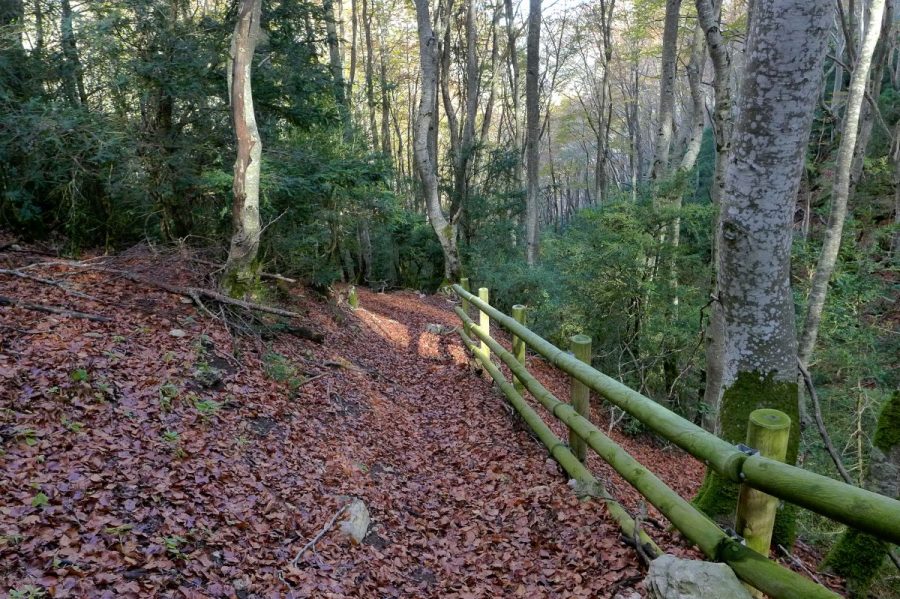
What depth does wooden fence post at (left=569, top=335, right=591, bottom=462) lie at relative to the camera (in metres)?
3.93

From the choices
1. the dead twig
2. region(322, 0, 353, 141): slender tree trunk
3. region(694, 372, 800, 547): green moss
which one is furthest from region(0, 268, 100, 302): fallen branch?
the dead twig

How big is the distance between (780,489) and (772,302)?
6.27 ft

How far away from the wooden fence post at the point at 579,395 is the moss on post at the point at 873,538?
1728 millimetres

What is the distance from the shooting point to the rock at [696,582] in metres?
2.14

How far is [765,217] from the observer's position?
342 cm

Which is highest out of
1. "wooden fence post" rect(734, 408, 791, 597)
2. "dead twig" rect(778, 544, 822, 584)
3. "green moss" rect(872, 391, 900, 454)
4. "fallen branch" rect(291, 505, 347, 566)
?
"wooden fence post" rect(734, 408, 791, 597)

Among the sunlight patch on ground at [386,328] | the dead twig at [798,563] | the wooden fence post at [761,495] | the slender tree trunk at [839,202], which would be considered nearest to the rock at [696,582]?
the wooden fence post at [761,495]

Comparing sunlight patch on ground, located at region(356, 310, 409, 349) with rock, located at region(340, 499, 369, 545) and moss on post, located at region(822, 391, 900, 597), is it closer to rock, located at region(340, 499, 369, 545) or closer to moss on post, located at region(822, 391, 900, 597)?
rock, located at region(340, 499, 369, 545)

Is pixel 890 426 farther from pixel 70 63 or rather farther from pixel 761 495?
pixel 70 63

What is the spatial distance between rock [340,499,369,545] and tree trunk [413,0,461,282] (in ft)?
33.3

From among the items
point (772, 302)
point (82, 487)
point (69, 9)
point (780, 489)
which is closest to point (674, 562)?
point (780, 489)

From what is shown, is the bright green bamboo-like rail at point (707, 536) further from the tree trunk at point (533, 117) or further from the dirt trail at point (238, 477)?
the tree trunk at point (533, 117)

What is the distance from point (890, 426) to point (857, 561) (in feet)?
3.66

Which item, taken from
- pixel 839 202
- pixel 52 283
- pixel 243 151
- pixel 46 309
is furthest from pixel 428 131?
pixel 46 309
